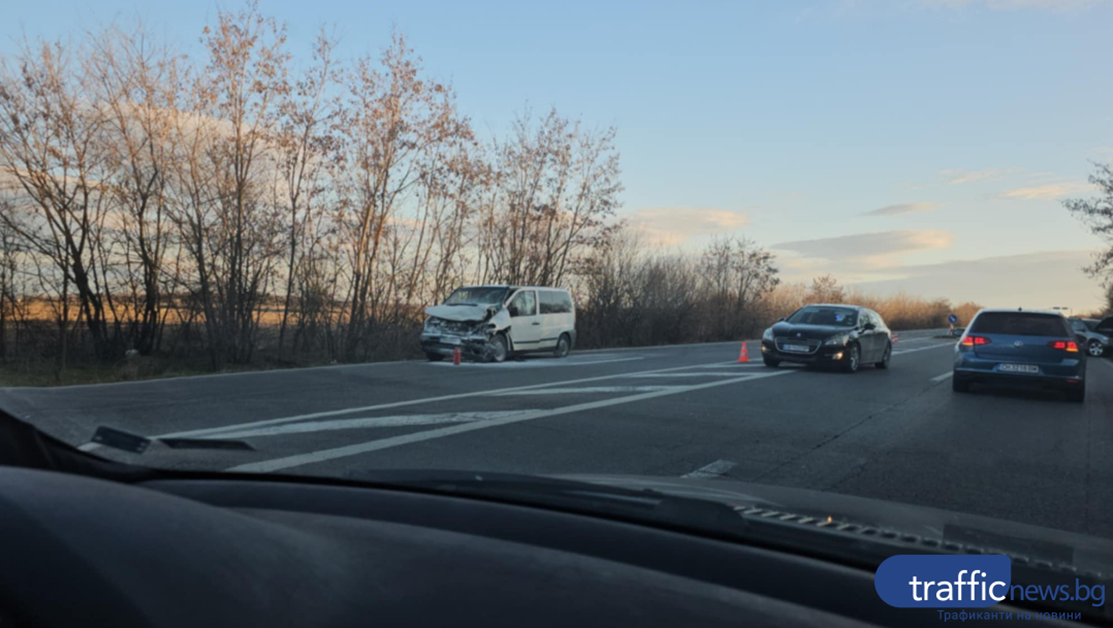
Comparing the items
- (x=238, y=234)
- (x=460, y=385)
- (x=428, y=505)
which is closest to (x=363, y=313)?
(x=238, y=234)

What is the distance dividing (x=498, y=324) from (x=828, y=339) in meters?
7.51

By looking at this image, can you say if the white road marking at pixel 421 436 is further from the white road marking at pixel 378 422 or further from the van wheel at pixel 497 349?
the van wheel at pixel 497 349

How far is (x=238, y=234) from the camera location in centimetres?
2022

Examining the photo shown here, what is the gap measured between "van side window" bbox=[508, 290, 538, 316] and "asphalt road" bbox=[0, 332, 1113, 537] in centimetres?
569

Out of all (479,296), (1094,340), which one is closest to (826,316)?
(479,296)

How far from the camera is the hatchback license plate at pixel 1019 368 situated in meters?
12.4

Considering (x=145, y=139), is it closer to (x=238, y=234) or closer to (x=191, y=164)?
(x=191, y=164)

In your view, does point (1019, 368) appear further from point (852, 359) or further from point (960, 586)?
point (960, 586)

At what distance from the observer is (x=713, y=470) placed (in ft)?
20.6

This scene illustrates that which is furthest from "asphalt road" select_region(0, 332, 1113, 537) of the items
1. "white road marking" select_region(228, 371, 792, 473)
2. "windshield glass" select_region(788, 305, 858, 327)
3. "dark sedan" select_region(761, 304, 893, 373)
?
"windshield glass" select_region(788, 305, 858, 327)

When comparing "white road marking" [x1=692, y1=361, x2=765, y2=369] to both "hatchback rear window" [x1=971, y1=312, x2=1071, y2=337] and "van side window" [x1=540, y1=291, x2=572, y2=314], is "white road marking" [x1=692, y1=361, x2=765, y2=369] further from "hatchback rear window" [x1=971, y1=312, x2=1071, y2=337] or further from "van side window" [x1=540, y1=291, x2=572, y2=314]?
"hatchback rear window" [x1=971, y1=312, x2=1071, y2=337]

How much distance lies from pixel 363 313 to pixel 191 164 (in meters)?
6.77

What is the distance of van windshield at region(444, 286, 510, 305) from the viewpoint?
19.3 m

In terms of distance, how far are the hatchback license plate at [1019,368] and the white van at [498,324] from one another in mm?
10484
